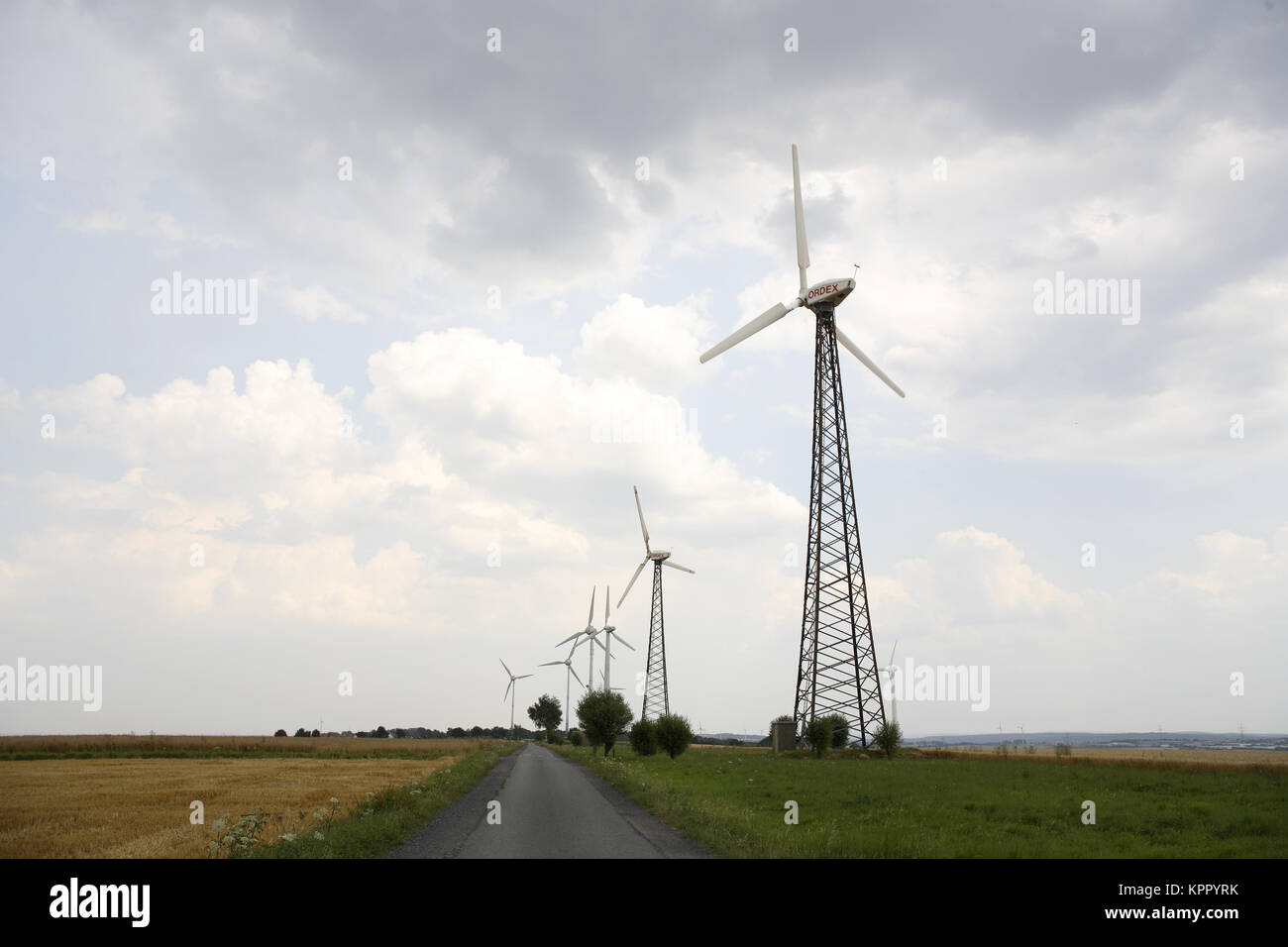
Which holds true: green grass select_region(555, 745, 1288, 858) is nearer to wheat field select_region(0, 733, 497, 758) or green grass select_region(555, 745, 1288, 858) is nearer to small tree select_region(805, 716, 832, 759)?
small tree select_region(805, 716, 832, 759)

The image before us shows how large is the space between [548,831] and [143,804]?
992 inches

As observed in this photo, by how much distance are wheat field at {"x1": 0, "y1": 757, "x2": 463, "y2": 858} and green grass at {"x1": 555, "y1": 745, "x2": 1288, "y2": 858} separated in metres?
12.8

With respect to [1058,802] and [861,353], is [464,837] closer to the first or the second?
[1058,802]

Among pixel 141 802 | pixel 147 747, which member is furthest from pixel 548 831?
pixel 147 747

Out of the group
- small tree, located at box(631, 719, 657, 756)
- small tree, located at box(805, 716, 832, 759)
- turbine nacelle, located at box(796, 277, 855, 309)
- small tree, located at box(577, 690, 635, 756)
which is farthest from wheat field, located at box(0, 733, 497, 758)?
turbine nacelle, located at box(796, 277, 855, 309)

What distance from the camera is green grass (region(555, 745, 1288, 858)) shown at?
20578 millimetres

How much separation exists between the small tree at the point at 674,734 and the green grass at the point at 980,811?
1425 inches

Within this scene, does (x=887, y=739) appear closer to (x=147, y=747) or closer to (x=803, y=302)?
(x=803, y=302)

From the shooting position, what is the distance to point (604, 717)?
309 ft

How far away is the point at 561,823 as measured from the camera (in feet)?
81.3
